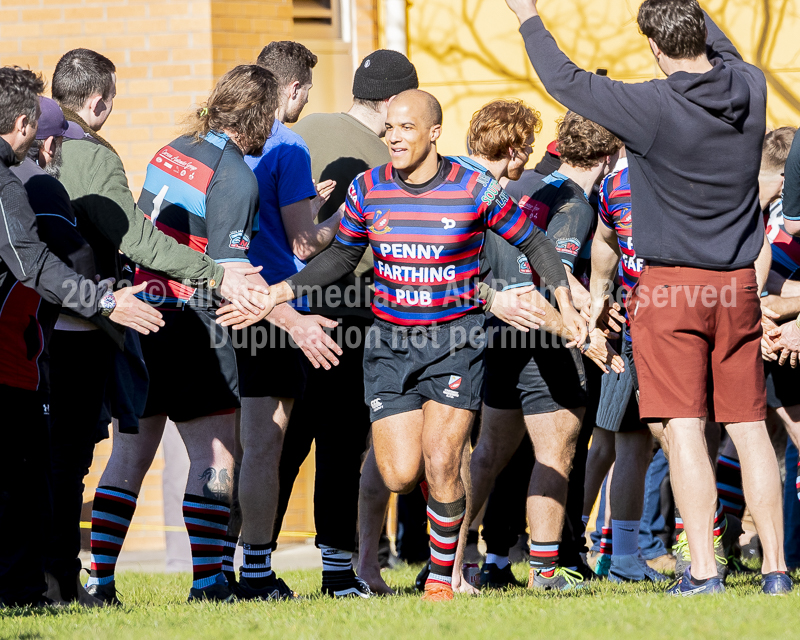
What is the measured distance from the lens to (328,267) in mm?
5090

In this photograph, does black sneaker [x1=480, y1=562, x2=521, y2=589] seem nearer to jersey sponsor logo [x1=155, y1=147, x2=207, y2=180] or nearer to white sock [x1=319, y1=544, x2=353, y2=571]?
white sock [x1=319, y1=544, x2=353, y2=571]

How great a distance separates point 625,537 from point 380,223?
2.51 m

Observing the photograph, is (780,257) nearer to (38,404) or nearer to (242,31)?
(38,404)

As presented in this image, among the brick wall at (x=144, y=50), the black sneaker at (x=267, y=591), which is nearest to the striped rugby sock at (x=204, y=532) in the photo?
the black sneaker at (x=267, y=591)

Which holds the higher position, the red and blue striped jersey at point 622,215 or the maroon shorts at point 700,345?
the red and blue striped jersey at point 622,215

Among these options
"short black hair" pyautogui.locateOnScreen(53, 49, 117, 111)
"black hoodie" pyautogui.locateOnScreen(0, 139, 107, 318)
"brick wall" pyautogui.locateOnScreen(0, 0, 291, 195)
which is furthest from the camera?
"brick wall" pyautogui.locateOnScreen(0, 0, 291, 195)

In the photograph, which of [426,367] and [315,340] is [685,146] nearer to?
[426,367]

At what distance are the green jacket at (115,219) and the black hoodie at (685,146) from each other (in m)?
1.73

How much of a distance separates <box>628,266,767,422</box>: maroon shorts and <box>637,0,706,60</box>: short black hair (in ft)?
2.92

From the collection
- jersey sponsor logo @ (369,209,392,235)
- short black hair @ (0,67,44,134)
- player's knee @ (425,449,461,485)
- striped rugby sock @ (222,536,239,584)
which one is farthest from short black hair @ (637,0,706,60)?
striped rugby sock @ (222,536,239,584)

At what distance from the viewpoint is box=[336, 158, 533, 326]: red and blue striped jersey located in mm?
4914

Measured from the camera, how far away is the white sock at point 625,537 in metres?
6.24

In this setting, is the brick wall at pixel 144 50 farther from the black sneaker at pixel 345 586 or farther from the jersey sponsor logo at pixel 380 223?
the jersey sponsor logo at pixel 380 223

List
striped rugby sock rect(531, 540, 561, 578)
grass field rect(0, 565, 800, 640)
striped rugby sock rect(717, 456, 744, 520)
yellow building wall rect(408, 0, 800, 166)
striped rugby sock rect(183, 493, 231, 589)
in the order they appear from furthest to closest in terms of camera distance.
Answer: yellow building wall rect(408, 0, 800, 166) → striped rugby sock rect(717, 456, 744, 520) → striped rugby sock rect(531, 540, 561, 578) → striped rugby sock rect(183, 493, 231, 589) → grass field rect(0, 565, 800, 640)
